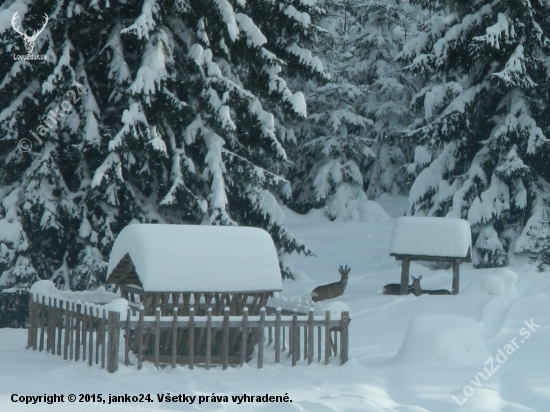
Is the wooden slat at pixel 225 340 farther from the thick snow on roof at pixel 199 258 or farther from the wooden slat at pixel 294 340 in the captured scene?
the wooden slat at pixel 294 340

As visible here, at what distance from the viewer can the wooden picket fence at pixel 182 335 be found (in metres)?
11.2

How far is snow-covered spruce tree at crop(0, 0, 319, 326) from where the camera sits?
1706 centimetres

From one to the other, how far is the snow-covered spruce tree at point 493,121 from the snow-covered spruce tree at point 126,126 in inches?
252

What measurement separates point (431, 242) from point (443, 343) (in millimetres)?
8371

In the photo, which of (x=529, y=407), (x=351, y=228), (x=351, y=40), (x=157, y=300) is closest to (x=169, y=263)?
(x=157, y=300)

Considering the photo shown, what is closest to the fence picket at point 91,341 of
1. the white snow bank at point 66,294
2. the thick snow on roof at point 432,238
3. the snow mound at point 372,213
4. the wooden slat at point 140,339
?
the wooden slat at point 140,339

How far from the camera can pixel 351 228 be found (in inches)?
1299

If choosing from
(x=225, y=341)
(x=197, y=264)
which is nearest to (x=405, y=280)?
(x=197, y=264)

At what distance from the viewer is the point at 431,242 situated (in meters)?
19.7

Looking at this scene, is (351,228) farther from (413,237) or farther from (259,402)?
(259,402)

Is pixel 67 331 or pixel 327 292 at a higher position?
pixel 327 292

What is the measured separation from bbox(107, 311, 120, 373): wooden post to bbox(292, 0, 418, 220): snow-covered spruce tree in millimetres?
24585

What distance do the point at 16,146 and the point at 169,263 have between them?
24.1ft

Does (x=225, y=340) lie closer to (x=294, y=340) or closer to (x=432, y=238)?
(x=294, y=340)
